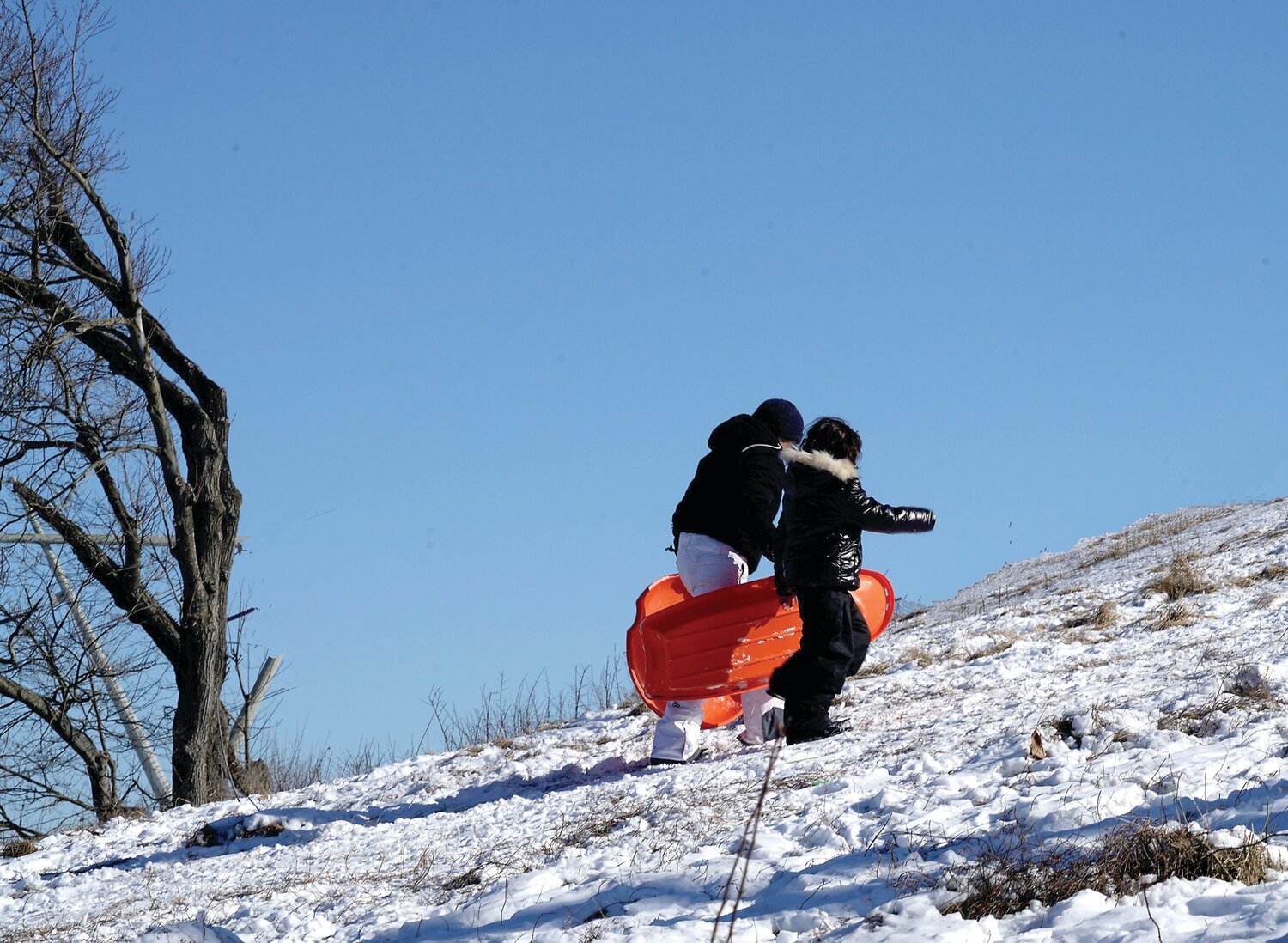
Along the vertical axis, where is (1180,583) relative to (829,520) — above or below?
below

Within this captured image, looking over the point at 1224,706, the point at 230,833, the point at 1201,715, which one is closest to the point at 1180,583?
the point at 1224,706

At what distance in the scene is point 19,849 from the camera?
8.93m

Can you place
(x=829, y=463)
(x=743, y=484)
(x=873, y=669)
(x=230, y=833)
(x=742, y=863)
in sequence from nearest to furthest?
(x=742, y=863), (x=829, y=463), (x=743, y=484), (x=230, y=833), (x=873, y=669)

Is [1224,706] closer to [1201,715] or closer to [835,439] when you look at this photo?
[1201,715]

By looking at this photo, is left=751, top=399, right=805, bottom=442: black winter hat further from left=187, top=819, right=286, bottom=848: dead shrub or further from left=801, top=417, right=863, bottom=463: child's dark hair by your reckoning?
left=187, top=819, right=286, bottom=848: dead shrub

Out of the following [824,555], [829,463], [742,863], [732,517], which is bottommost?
[742,863]

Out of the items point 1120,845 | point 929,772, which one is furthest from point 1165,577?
point 1120,845

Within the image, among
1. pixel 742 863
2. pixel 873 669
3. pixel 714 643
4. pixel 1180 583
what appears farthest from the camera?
pixel 1180 583

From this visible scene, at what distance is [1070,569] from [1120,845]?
12.6m

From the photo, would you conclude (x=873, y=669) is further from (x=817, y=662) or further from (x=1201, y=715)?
(x=1201, y=715)

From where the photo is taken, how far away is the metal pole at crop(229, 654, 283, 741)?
42.0 feet

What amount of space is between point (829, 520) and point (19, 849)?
21.8 ft

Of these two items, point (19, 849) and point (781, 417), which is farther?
point (19, 849)

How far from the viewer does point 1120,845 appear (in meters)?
3.73
